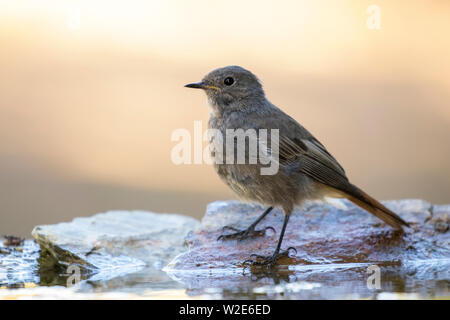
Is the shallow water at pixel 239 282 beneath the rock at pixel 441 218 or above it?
beneath

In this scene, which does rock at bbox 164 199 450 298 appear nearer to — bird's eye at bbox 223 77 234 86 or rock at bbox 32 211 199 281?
rock at bbox 32 211 199 281

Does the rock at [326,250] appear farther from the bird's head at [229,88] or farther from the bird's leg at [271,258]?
the bird's head at [229,88]

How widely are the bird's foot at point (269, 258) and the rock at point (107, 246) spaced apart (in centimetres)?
85

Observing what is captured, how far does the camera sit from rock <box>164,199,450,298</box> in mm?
3766

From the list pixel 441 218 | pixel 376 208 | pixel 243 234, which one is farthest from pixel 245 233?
pixel 441 218

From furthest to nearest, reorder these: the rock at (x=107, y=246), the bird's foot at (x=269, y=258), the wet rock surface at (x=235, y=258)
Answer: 1. the rock at (x=107, y=246)
2. the bird's foot at (x=269, y=258)
3. the wet rock surface at (x=235, y=258)

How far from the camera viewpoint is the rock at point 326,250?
3.77 m

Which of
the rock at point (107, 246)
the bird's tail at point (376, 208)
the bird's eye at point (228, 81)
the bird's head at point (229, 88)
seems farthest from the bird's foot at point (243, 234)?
the bird's eye at point (228, 81)

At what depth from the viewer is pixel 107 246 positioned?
5.06 m

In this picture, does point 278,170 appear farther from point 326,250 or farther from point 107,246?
point 107,246

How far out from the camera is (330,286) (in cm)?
337
